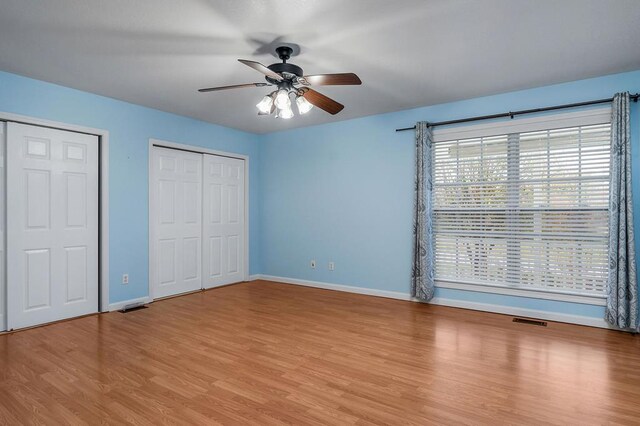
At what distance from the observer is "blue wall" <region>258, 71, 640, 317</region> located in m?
4.27

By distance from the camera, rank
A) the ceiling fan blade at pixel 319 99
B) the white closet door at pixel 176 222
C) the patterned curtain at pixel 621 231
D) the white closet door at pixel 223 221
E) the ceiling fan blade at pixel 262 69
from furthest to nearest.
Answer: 1. the white closet door at pixel 223 221
2. the white closet door at pixel 176 222
3. the patterned curtain at pixel 621 231
4. the ceiling fan blade at pixel 319 99
5. the ceiling fan blade at pixel 262 69

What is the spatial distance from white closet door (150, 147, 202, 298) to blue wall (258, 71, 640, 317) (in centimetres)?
132

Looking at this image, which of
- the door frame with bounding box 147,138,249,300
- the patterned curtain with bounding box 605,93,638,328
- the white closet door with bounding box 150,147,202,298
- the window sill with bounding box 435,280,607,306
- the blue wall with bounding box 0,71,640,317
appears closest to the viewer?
the patterned curtain with bounding box 605,93,638,328

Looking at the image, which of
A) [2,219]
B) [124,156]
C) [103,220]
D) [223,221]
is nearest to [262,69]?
[124,156]

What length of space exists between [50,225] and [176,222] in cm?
152

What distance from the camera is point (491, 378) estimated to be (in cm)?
250

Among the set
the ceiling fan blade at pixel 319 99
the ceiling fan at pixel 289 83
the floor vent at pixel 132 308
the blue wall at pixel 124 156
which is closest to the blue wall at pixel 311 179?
the blue wall at pixel 124 156

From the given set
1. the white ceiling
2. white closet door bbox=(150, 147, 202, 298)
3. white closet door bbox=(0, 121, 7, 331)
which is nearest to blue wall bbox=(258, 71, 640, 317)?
the white ceiling

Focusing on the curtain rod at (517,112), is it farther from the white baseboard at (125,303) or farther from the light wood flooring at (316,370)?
the white baseboard at (125,303)

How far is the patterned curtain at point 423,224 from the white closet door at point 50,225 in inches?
156

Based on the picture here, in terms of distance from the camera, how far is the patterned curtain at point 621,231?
11.0 ft

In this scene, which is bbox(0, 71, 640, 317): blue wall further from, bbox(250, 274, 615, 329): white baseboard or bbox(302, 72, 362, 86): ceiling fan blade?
bbox(302, 72, 362, 86): ceiling fan blade

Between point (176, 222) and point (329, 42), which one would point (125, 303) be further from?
point (329, 42)

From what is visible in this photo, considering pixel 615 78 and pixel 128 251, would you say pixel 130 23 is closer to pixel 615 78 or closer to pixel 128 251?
pixel 128 251
